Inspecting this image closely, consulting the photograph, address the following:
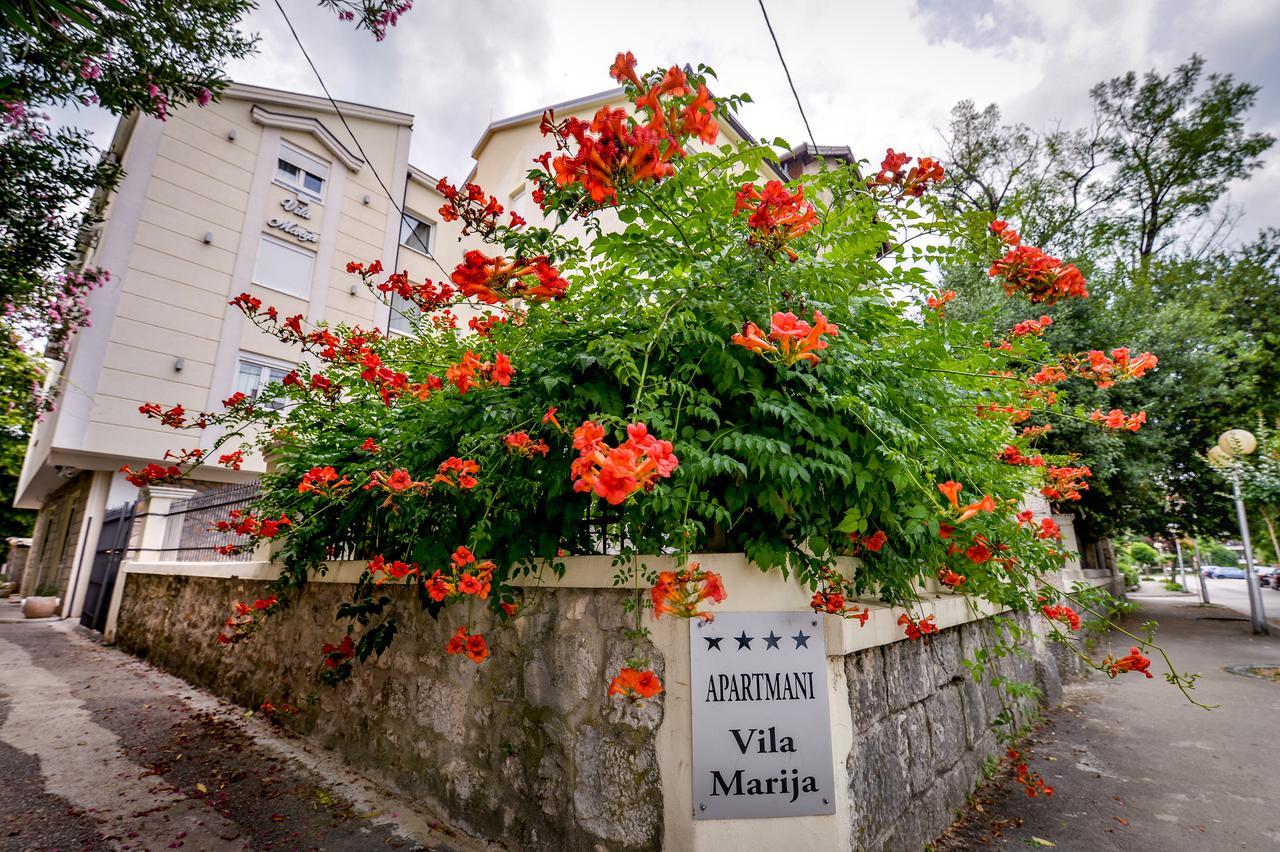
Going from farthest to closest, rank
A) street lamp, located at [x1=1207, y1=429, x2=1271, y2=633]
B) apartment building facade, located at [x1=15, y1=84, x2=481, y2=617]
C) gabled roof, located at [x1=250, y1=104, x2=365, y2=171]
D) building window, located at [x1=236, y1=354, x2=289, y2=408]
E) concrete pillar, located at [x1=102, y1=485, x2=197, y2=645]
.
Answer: gabled roof, located at [x1=250, y1=104, x2=365, y2=171] → building window, located at [x1=236, y1=354, x2=289, y2=408] → apartment building facade, located at [x1=15, y1=84, x2=481, y2=617] → street lamp, located at [x1=1207, y1=429, x2=1271, y2=633] → concrete pillar, located at [x1=102, y1=485, x2=197, y2=645]

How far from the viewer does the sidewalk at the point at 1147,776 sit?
10.3 feet

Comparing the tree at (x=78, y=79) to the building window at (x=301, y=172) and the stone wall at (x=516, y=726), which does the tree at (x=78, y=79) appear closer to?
the stone wall at (x=516, y=726)

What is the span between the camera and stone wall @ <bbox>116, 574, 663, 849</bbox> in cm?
246

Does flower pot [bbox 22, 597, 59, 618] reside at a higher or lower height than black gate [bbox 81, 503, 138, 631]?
lower

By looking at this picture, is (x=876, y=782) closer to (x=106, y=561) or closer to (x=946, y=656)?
(x=946, y=656)

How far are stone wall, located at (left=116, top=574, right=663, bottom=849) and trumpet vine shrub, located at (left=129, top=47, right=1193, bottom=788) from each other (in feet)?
0.78

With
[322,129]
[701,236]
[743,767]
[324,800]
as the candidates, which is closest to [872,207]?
[701,236]

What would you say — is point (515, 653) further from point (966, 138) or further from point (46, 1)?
point (966, 138)

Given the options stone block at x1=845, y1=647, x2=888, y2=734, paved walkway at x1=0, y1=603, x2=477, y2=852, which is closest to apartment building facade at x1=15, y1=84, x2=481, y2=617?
paved walkway at x1=0, y1=603, x2=477, y2=852

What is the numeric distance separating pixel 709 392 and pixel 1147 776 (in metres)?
4.42

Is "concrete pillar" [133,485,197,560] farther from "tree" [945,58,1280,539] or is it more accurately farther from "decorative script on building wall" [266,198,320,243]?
"tree" [945,58,1280,539]

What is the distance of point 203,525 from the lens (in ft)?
23.3

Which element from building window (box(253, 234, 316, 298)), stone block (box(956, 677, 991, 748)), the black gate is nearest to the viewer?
stone block (box(956, 677, 991, 748))

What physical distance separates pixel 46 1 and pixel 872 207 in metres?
4.58
